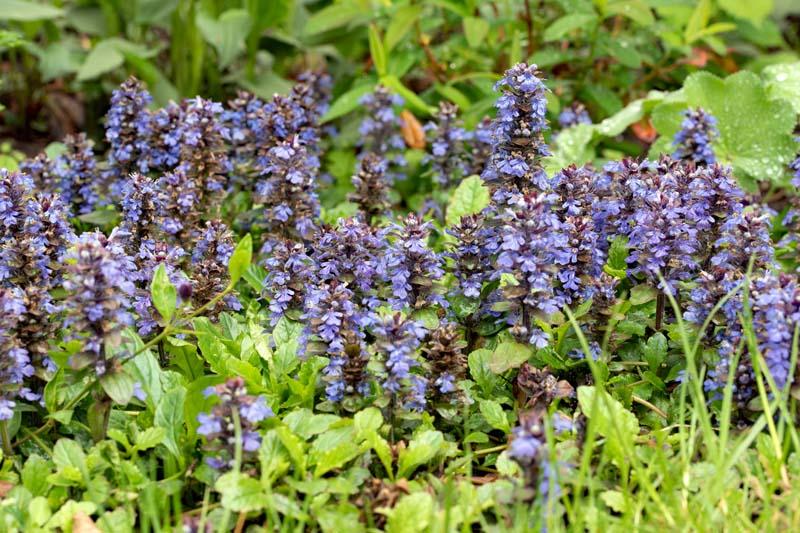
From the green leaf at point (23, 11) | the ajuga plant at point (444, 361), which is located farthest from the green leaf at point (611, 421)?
the green leaf at point (23, 11)

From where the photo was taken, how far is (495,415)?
117 inches

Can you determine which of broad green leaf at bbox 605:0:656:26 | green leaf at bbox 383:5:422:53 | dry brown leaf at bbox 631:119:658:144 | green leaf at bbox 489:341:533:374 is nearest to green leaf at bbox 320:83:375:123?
green leaf at bbox 383:5:422:53

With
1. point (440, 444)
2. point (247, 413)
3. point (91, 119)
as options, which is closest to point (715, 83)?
point (440, 444)

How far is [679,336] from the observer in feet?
10.3

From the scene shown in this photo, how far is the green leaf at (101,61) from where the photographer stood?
204 inches

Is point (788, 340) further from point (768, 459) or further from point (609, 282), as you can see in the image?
point (609, 282)

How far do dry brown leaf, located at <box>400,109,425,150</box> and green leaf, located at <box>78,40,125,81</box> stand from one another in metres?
1.48

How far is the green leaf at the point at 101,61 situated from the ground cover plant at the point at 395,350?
1.32m

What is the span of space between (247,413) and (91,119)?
3970 mm

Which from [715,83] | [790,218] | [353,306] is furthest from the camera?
[715,83]

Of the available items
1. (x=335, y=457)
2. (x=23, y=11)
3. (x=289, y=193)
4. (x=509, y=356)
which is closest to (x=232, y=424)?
(x=335, y=457)

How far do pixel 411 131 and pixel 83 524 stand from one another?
9.93 feet

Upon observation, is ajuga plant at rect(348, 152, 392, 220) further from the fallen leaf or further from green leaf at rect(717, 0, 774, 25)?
green leaf at rect(717, 0, 774, 25)

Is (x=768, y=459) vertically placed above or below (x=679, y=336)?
below
